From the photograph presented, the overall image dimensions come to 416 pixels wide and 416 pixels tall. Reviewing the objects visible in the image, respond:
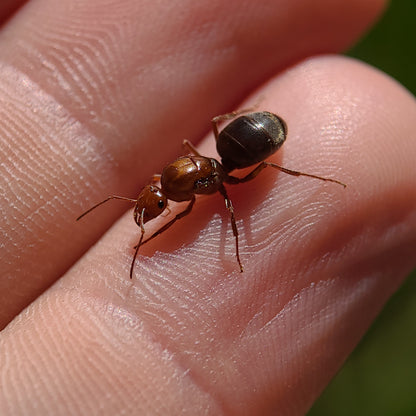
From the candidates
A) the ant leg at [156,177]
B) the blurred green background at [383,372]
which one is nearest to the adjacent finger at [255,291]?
the ant leg at [156,177]

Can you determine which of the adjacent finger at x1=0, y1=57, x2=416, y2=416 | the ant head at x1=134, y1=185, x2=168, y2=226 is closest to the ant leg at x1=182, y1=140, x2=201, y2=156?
the adjacent finger at x1=0, y1=57, x2=416, y2=416

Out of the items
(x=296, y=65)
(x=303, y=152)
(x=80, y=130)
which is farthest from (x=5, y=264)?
(x=296, y=65)

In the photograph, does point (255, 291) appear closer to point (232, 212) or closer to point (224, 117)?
point (232, 212)

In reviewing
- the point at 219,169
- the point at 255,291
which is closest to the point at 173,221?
the point at 219,169

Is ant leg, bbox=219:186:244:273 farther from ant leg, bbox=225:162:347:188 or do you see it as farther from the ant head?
the ant head

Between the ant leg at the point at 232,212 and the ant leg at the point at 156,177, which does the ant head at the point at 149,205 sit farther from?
the ant leg at the point at 232,212
